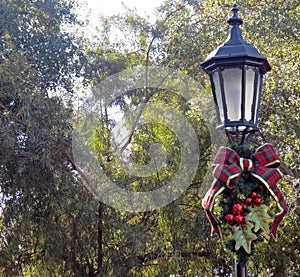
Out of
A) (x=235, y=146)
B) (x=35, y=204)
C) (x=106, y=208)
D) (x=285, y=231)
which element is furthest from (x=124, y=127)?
(x=235, y=146)

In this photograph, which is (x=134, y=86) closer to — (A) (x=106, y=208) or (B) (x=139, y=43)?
(B) (x=139, y=43)

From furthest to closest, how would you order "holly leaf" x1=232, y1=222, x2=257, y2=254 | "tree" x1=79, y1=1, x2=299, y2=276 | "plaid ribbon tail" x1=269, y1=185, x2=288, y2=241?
"tree" x1=79, y1=1, x2=299, y2=276 < "plaid ribbon tail" x1=269, y1=185, x2=288, y2=241 < "holly leaf" x1=232, y1=222, x2=257, y2=254

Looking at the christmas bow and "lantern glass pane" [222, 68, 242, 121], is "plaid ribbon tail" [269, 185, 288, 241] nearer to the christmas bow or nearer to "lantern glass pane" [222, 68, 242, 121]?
the christmas bow

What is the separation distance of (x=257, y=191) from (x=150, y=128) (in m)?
3.51

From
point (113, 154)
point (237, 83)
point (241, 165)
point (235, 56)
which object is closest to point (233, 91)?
point (237, 83)

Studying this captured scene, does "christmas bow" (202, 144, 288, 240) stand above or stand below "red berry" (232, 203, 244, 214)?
above

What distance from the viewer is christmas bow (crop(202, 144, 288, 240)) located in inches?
89.4

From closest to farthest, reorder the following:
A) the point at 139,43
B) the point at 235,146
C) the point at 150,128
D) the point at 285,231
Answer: the point at 235,146
the point at 285,231
the point at 150,128
the point at 139,43

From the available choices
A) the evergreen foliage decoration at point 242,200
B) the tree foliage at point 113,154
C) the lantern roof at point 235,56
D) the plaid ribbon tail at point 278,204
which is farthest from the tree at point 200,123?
the lantern roof at point 235,56

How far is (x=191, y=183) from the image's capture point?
5.54 m

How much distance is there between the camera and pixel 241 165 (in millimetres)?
2295

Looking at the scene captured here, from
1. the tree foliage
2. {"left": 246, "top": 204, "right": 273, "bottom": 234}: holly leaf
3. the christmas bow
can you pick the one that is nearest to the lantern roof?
the christmas bow

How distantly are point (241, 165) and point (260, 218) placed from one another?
0.84ft

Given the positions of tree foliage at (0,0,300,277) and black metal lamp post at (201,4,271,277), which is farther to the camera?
tree foliage at (0,0,300,277)
